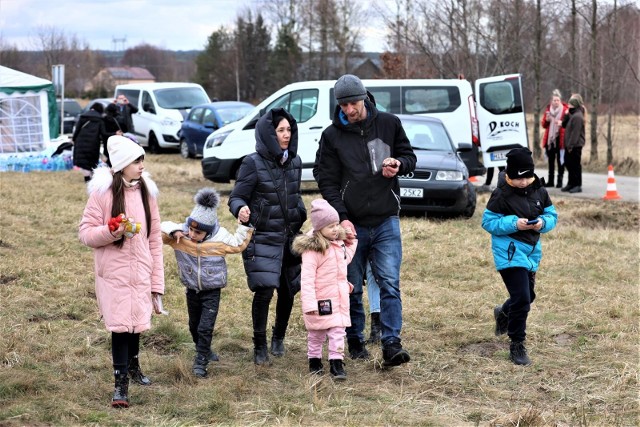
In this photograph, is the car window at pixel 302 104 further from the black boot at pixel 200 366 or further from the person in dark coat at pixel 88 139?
the black boot at pixel 200 366

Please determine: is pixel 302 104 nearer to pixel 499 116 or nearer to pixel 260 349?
pixel 499 116

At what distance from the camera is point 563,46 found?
3259 centimetres

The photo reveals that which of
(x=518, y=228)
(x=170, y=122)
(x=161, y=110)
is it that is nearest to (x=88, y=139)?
(x=170, y=122)

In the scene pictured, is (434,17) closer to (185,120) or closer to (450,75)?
(450,75)

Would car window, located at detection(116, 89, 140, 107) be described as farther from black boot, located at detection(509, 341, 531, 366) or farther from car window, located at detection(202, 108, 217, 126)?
black boot, located at detection(509, 341, 531, 366)

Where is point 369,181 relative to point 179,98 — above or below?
below

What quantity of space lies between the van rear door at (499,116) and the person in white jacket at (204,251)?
11.8 meters

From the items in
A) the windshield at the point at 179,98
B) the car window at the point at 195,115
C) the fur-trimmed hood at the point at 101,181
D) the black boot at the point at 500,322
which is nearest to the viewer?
the fur-trimmed hood at the point at 101,181

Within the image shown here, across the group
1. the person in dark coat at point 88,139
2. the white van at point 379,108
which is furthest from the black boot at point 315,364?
the person in dark coat at point 88,139

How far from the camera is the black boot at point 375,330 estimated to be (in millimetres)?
6891

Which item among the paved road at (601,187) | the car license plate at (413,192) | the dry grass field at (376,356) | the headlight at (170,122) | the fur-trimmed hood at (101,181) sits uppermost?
the headlight at (170,122)

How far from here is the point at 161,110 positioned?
84.1 feet

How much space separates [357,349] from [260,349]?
725 mm

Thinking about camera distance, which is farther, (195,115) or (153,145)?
(153,145)
